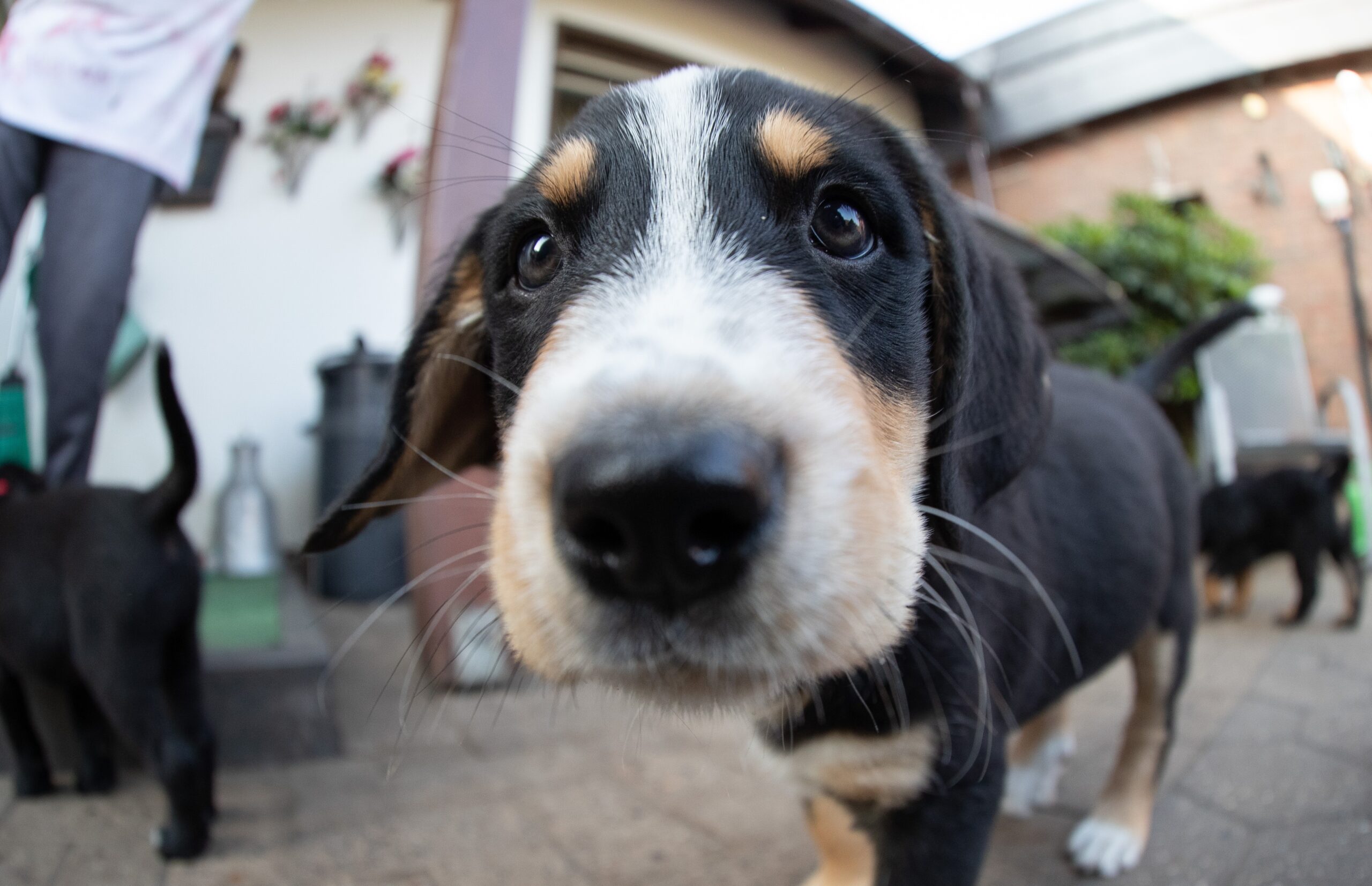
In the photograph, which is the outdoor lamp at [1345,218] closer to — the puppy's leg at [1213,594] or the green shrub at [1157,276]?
the green shrub at [1157,276]

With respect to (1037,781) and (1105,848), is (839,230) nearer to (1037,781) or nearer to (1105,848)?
(1105,848)

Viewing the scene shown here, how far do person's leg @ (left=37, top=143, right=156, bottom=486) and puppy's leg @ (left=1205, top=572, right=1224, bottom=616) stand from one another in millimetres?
6453

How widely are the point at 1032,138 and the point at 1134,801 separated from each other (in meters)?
13.1

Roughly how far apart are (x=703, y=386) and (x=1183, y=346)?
9.62 feet

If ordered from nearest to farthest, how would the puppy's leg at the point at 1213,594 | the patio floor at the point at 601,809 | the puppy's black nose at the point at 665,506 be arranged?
the puppy's black nose at the point at 665,506
the patio floor at the point at 601,809
the puppy's leg at the point at 1213,594

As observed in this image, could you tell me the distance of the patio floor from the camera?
1975mm

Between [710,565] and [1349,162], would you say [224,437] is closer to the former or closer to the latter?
[710,565]

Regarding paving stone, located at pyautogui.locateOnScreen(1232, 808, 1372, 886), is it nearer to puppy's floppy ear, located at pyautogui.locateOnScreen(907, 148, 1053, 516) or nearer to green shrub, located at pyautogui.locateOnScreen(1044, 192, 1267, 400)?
puppy's floppy ear, located at pyautogui.locateOnScreen(907, 148, 1053, 516)

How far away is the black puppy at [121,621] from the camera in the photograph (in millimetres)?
1996

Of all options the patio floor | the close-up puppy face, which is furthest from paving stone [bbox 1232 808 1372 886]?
the close-up puppy face

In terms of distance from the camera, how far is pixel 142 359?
16.1ft

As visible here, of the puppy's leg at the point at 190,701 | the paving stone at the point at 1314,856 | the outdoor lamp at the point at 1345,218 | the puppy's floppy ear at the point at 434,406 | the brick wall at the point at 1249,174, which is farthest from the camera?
the brick wall at the point at 1249,174

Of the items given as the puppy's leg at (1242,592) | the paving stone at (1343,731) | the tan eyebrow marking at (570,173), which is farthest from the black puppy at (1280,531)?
the tan eyebrow marking at (570,173)

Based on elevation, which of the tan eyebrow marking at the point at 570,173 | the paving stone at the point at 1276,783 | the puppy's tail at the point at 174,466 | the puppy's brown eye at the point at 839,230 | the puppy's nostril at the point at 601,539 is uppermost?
the tan eyebrow marking at the point at 570,173
